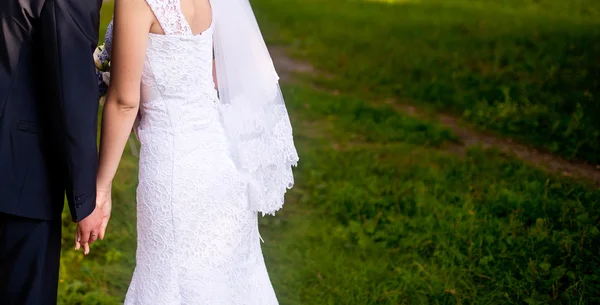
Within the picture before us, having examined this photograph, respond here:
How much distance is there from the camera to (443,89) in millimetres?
8125

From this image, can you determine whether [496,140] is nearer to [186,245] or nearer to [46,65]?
[186,245]

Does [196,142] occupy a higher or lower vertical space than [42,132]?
lower

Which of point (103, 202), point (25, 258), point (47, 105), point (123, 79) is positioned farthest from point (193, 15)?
point (25, 258)

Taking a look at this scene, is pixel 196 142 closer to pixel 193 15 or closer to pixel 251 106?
pixel 251 106

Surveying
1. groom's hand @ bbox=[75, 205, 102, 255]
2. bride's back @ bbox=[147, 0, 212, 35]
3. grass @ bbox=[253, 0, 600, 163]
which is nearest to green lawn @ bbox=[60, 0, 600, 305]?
grass @ bbox=[253, 0, 600, 163]

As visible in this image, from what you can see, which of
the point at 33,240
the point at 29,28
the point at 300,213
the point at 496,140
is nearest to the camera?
the point at 29,28

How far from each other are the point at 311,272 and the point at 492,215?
138cm

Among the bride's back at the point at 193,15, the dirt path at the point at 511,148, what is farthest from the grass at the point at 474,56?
the bride's back at the point at 193,15

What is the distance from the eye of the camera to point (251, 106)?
9.00ft

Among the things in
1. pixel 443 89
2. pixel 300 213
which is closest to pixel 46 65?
pixel 300 213

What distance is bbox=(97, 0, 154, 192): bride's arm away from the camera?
223cm

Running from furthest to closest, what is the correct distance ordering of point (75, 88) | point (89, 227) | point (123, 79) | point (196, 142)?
point (196, 142) < point (89, 227) < point (123, 79) < point (75, 88)

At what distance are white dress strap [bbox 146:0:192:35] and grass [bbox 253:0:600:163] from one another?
4.58 meters

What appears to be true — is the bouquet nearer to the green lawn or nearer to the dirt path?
the green lawn
